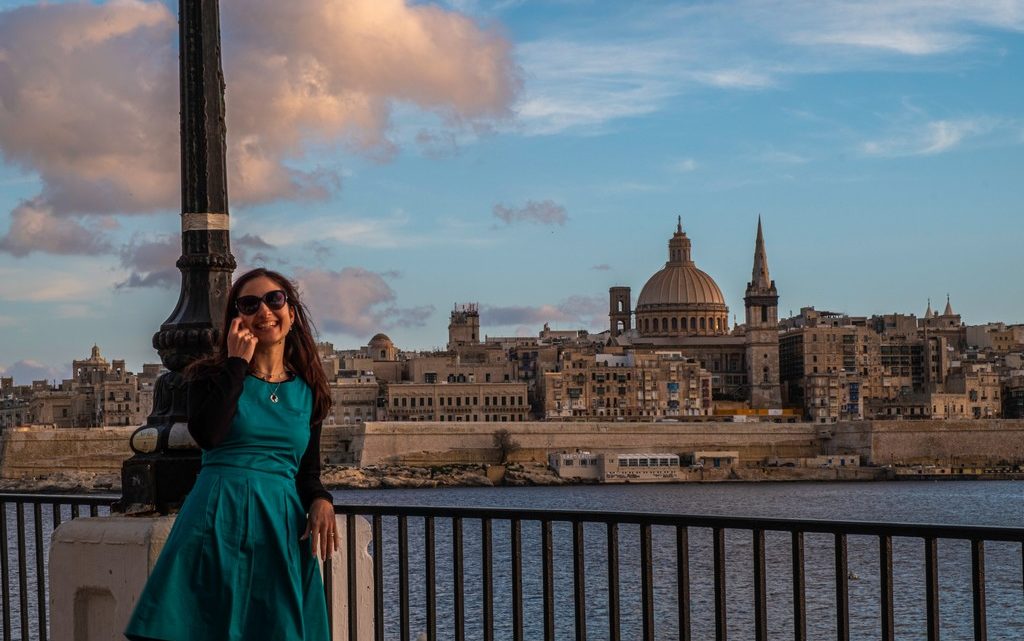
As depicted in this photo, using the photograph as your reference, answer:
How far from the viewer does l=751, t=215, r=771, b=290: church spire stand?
103 metres

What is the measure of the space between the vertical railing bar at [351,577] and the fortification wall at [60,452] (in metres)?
58.6

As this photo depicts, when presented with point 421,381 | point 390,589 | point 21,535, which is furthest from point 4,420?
point 21,535

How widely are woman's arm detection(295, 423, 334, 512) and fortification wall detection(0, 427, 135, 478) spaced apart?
195ft

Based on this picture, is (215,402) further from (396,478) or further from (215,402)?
(396,478)

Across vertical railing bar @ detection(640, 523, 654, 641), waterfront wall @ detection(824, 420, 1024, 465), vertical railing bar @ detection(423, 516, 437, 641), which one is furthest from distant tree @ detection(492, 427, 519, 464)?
vertical railing bar @ detection(640, 523, 654, 641)

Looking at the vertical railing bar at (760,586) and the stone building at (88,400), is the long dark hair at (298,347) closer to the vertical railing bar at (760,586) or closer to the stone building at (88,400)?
the vertical railing bar at (760,586)

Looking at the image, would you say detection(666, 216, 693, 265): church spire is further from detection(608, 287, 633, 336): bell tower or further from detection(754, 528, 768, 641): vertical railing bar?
detection(754, 528, 768, 641): vertical railing bar

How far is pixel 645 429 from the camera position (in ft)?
223

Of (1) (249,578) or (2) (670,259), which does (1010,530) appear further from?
(2) (670,259)

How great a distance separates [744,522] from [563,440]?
62608mm

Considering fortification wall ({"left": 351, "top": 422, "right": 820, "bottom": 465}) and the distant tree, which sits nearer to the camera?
fortification wall ({"left": 351, "top": 422, "right": 820, "bottom": 465})

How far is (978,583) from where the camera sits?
3.55m

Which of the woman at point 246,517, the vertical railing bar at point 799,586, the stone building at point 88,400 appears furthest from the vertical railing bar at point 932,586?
the stone building at point 88,400

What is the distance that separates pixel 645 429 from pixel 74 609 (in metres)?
63.8
